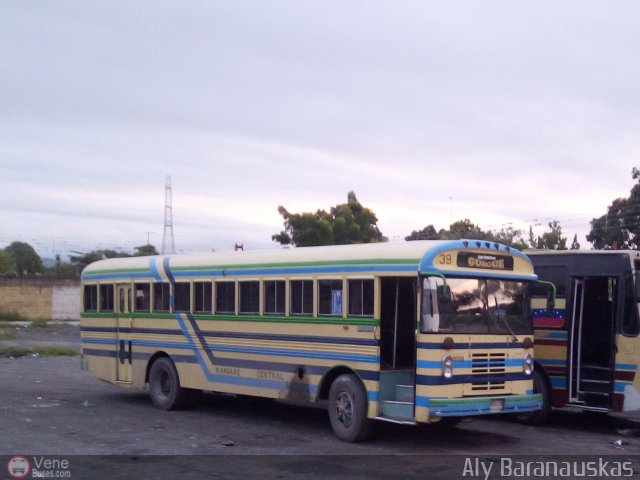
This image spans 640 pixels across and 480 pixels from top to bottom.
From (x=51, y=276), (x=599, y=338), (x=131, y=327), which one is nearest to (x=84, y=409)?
(x=131, y=327)

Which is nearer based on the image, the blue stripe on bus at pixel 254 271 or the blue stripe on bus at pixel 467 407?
the blue stripe on bus at pixel 467 407

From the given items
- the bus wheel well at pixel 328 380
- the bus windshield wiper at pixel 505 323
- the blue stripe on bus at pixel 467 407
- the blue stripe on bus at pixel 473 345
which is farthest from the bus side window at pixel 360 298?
the bus windshield wiper at pixel 505 323

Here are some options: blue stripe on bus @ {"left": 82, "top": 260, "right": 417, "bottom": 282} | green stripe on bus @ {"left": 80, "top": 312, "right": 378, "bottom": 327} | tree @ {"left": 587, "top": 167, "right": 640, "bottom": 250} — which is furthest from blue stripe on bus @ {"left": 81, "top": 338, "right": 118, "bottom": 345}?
tree @ {"left": 587, "top": 167, "right": 640, "bottom": 250}

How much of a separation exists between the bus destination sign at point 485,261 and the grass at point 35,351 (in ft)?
70.8

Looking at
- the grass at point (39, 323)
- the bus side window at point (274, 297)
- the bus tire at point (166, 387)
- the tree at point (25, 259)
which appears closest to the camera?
the bus side window at point (274, 297)

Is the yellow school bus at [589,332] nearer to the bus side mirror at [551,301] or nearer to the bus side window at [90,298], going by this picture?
the bus side mirror at [551,301]

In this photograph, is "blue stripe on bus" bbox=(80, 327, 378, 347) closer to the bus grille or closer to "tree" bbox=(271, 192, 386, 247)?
the bus grille

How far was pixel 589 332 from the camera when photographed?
1510cm

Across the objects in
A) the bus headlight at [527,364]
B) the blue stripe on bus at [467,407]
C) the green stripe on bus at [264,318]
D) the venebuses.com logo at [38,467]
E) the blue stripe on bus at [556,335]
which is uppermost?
the green stripe on bus at [264,318]

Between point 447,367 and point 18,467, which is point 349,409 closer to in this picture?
point 447,367

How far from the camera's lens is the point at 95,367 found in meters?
18.6

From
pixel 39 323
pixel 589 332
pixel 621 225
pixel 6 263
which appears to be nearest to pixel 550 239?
pixel 621 225

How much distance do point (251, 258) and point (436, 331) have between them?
14.4ft

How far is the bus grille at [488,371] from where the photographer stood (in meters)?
12.1
